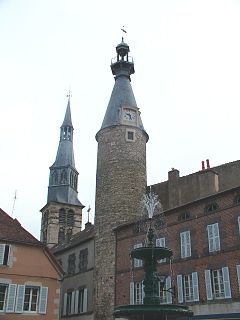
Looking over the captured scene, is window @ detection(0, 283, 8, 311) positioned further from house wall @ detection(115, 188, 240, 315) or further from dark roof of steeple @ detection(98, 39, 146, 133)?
dark roof of steeple @ detection(98, 39, 146, 133)

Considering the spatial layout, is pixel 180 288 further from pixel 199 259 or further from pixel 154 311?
pixel 154 311

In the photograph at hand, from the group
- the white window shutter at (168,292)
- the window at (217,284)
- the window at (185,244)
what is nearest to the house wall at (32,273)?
the white window shutter at (168,292)

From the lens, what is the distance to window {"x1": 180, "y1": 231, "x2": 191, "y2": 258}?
70.4 feet

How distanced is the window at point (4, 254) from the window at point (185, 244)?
28.0 ft

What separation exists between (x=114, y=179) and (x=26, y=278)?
968cm

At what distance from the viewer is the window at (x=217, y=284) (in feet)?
62.2

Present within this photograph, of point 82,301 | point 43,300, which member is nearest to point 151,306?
point 43,300

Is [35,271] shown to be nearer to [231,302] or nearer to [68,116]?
[231,302]

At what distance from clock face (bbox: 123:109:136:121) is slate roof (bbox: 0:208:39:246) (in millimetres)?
11402

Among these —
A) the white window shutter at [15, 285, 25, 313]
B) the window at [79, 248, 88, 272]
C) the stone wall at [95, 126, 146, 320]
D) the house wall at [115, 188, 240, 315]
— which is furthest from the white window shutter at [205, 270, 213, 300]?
the window at [79, 248, 88, 272]

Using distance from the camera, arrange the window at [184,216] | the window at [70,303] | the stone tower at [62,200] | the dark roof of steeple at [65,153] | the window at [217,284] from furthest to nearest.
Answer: the dark roof of steeple at [65,153] < the stone tower at [62,200] < the window at [70,303] < the window at [184,216] < the window at [217,284]

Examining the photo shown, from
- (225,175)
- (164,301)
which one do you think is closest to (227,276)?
(164,301)

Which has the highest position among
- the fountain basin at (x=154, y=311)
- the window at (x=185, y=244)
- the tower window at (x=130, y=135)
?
the tower window at (x=130, y=135)

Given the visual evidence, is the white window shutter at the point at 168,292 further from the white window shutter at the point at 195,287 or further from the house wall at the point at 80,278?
the house wall at the point at 80,278
